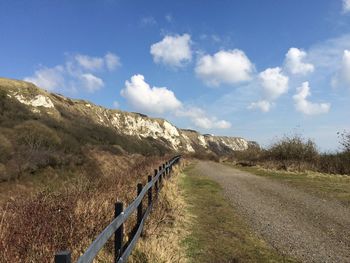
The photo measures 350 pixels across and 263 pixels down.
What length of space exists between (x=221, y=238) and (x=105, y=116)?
118043 millimetres

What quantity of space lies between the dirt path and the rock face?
190ft

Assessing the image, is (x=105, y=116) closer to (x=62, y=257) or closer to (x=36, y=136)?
(x=36, y=136)

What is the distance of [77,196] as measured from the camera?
8.92 metres

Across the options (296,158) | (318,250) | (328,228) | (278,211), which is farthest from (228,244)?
(296,158)

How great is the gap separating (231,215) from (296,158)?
2459cm

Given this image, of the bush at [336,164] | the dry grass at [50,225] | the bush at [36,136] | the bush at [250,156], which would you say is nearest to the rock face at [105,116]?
the bush at [36,136]

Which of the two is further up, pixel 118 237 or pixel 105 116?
pixel 105 116

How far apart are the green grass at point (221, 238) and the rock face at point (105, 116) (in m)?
59.6

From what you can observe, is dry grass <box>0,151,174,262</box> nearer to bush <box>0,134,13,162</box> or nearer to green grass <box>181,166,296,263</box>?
green grass <box>181,166,296,263</box>

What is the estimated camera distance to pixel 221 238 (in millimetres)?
9195

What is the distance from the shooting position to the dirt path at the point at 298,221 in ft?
26.7

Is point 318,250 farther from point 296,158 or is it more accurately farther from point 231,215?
point 296,158

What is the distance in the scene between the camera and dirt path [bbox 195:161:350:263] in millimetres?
8148

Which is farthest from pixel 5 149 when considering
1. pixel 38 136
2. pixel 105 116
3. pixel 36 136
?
pixel 105 116
